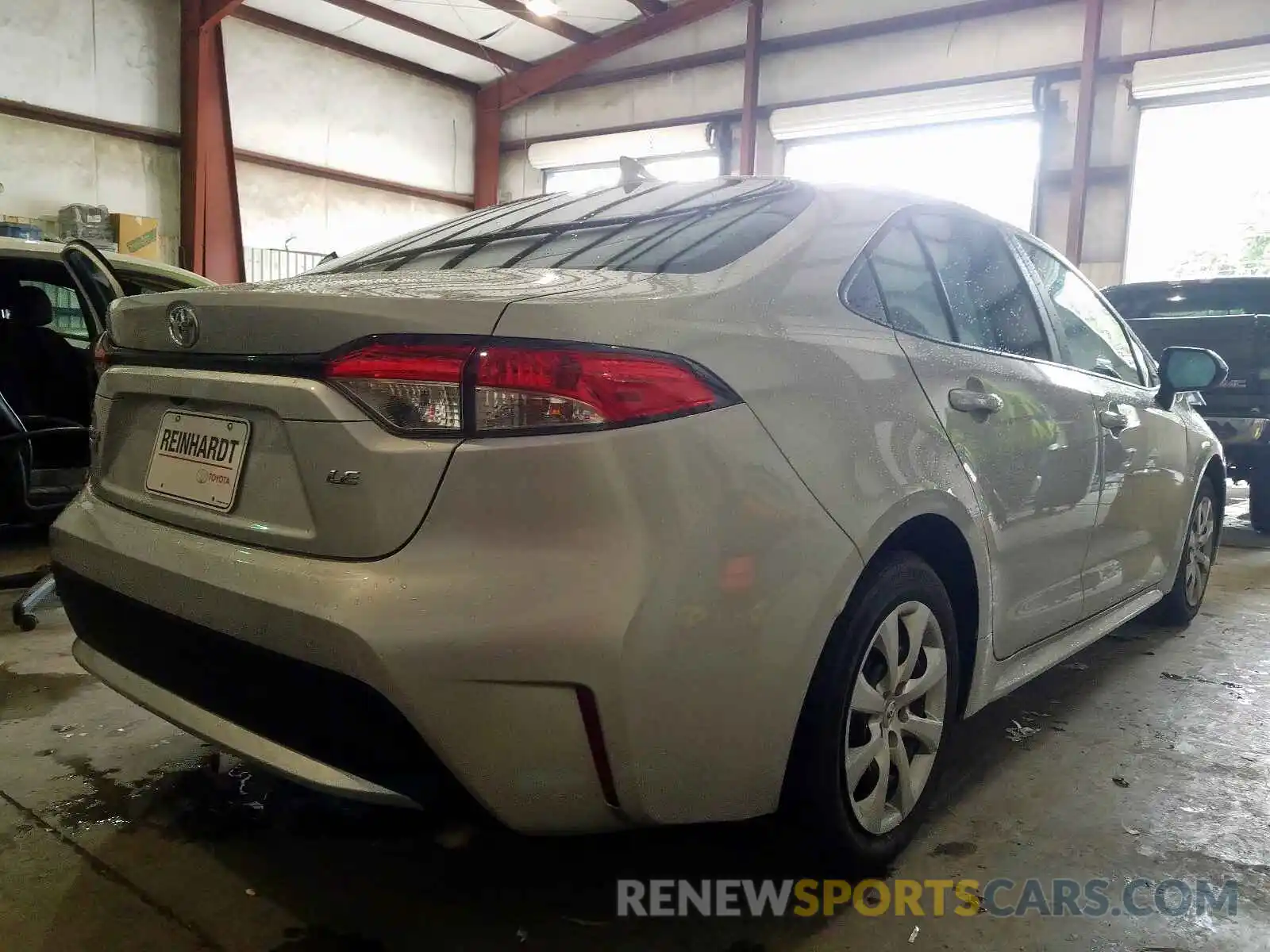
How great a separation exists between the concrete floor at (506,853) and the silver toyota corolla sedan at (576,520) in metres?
0.24

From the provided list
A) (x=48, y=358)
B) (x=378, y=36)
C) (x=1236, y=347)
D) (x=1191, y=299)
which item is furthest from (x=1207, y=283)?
(x=378, y=36)

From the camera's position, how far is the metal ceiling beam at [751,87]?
10.6 m

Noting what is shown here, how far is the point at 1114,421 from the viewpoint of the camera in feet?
7.98

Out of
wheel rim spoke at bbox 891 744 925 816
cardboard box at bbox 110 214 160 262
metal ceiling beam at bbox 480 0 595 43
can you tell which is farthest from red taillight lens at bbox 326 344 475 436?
metal ceiling beam at bbox 480 0 595 43

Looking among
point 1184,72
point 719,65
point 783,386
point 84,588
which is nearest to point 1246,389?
point 1184,72

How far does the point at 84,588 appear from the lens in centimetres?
160

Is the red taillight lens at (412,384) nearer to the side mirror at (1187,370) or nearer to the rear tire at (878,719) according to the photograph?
the rear tire at (878,719)

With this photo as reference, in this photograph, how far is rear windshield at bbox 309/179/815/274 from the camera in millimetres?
1609

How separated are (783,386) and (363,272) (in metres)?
0.93

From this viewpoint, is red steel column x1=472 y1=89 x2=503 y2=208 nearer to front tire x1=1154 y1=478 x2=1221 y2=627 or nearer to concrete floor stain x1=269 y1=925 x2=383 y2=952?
front tire x1=1154 y1=478 x2=1221 y2=627

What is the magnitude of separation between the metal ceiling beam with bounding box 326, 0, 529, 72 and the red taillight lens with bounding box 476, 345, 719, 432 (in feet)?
35.6

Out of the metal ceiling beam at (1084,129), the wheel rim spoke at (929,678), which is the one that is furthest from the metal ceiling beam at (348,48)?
the wheel rim spoke at (929,678)

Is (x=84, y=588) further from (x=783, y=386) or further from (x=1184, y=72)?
(x=1184, y=72)

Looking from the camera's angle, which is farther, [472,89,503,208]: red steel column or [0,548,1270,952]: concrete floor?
[472,89,503,208]: red steel column
